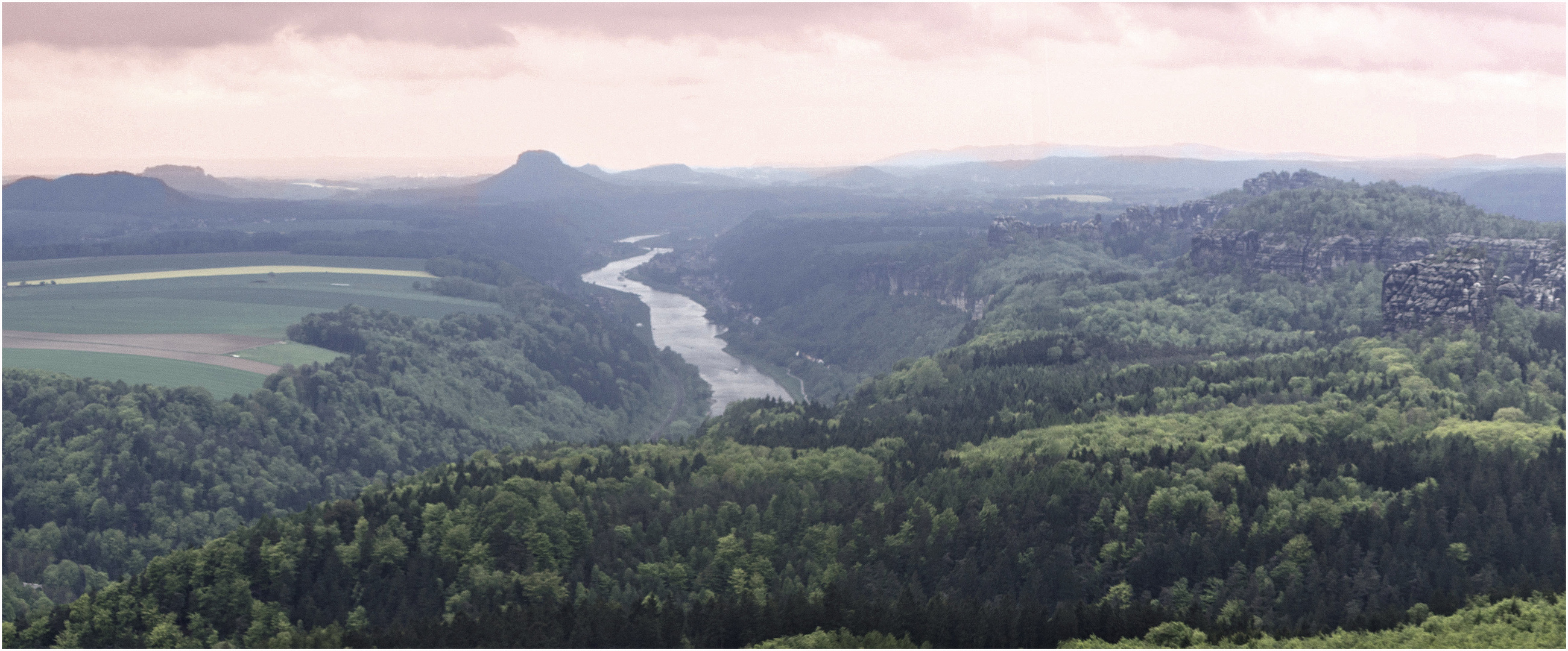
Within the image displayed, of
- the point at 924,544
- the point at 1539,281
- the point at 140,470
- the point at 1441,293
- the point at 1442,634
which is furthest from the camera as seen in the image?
the point at 1539,281

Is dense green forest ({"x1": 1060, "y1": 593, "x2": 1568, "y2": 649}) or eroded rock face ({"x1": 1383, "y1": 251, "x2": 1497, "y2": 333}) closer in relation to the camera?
dense green forest ({"x1": 1060, "y1": 593, "x2": 1568, "y2": 649})

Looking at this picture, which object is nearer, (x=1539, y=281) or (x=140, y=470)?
(x=140, y=470)

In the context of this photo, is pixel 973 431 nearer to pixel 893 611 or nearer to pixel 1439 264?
pixel 893 611

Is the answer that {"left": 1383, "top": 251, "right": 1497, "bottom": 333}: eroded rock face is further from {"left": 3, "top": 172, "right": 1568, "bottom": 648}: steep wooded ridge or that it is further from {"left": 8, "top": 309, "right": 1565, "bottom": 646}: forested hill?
{"left": 8, "top": 309, "right": 1565, "bottom": 646}: forested hill

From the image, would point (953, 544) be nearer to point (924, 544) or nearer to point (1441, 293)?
point (924, 544)

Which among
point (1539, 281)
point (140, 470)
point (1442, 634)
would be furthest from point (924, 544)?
point (1539, 281)

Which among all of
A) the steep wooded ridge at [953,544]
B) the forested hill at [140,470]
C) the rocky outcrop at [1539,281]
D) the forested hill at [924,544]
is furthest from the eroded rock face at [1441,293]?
the forested hill at [140,470]

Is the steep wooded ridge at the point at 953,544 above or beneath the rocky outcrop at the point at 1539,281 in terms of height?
beneath

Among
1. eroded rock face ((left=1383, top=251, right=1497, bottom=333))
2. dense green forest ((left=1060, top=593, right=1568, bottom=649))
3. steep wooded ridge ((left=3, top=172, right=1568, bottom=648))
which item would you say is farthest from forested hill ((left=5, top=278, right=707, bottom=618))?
eroded rock face ((left=1383, top=251, right=1497, bottom=333))

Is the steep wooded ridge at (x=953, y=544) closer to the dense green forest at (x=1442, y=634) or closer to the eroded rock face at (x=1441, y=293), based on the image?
the dense green forest at (x=1442, y=634)
